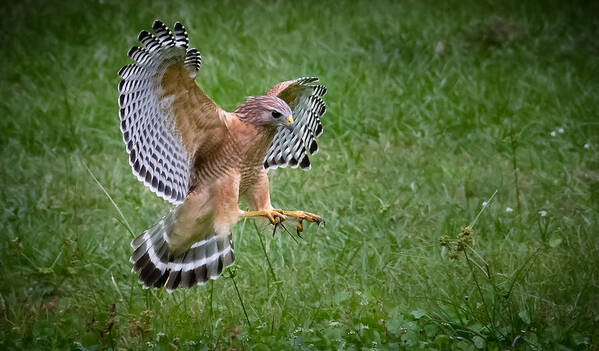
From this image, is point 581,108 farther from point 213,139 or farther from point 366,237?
point 213,139

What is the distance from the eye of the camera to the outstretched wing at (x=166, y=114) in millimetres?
3266

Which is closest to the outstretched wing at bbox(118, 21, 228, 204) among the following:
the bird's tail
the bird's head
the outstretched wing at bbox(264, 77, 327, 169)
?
the bird's head

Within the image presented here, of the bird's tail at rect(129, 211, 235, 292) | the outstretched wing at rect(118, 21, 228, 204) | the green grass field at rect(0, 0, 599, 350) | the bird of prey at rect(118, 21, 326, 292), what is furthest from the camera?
the green grass field at rect(0, 0, 599, 350)

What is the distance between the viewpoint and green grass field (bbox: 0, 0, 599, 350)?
4.10 meters

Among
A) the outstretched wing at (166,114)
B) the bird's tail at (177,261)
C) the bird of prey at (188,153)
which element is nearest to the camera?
the outstretched wing at (166,114)

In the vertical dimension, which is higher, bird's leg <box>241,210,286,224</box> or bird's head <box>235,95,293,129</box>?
bird's head <box>235,95,293,129</box>

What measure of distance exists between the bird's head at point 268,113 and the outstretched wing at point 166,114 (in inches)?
6.1

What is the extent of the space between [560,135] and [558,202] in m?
1.11

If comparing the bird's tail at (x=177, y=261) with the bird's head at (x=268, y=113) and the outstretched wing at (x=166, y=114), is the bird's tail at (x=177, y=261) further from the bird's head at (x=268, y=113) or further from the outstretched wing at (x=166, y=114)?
the bird's head at (x=268, y=113)

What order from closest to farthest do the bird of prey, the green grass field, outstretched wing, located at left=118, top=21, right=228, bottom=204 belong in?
outstretched wing, located at left=118, top=21, right=228, bottom=204
the bird of prey
the green grass field

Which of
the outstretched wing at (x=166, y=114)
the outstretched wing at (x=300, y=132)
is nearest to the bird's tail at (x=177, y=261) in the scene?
the outstretched wing at (x=166, y=114)

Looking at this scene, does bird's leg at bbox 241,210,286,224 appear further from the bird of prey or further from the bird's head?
the bird's head

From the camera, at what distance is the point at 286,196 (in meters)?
5.63

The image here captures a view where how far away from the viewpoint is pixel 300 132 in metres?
4.27
